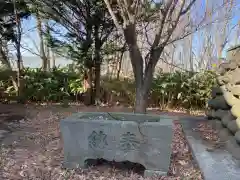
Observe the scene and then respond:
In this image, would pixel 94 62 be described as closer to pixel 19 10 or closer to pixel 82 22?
pixel 82 22

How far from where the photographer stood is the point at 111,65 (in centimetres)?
751

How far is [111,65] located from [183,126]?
10.9 feet

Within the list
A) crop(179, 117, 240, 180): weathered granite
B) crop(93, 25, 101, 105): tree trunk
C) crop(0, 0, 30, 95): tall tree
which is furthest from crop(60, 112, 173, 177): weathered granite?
crop(0, 0, 30, 95): tall tree

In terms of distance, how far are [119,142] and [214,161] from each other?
41.8 inches

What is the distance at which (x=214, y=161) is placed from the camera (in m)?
2.91

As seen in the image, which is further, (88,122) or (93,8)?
(93,8)

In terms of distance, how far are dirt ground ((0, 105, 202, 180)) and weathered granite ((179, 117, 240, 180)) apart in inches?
3.5

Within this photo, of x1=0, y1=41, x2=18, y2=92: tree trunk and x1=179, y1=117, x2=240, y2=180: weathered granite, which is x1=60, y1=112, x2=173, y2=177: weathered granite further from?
x1=0, y1=41, x2=18, y2=92: tree trunk

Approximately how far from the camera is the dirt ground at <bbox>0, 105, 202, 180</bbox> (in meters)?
2.68

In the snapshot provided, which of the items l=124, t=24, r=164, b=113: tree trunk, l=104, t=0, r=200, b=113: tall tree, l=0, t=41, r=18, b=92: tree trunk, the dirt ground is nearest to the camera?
the dirt ground

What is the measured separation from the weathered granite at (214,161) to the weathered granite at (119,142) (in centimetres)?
41

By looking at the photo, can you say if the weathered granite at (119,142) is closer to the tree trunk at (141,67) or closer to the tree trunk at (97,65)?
the tree trunk at (141,67)

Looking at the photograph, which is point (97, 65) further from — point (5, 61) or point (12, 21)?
point (5, 61)

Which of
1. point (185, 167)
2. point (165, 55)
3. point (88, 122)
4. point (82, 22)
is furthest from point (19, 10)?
point (185, 167)
